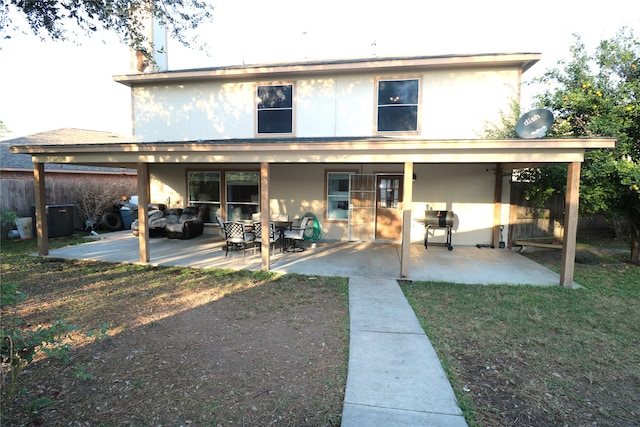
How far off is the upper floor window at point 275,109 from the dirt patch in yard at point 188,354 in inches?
210

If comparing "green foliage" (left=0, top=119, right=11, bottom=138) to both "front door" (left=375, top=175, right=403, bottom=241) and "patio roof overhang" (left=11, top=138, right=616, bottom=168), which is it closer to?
"patio roof overhang" (left=11, top=138, right=616, bottom=168)

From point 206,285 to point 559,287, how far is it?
6.51 metres

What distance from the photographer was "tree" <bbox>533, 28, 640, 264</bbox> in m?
7.12

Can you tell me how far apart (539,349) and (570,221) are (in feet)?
10.7

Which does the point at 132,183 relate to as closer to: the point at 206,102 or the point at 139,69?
the point at 139,69

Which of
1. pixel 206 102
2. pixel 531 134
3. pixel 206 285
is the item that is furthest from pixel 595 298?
pixel 206 102

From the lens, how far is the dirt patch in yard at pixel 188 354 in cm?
282

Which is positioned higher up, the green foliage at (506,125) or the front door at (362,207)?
the green foliage at (506,125)

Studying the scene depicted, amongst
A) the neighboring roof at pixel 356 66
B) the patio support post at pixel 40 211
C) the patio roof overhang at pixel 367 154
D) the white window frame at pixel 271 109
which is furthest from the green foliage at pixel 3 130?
the neighboring roof at pixel 356 66

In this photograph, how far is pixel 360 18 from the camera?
12.5 m

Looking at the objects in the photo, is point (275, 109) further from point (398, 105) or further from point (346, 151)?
point (346, 151)

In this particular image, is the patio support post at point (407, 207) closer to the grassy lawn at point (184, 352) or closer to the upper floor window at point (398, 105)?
the grassy lawn at point (184, 352)

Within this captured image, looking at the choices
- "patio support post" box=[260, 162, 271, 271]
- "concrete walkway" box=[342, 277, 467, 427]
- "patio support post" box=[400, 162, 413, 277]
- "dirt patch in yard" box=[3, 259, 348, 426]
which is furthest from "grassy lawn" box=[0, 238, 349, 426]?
"patio support post" box=[400, 162, 413, 277]

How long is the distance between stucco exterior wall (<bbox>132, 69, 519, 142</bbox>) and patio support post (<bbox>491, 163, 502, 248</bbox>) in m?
1.42
